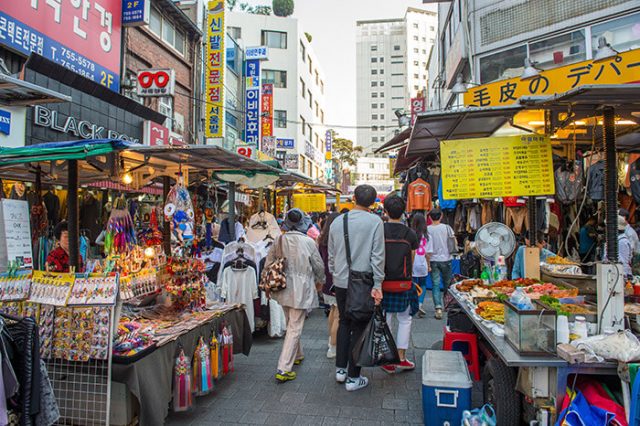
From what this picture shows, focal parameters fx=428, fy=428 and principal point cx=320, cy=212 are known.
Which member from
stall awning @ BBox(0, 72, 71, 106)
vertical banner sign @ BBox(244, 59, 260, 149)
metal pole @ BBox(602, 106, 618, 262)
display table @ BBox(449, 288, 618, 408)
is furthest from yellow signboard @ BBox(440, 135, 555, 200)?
vertical banner sign @ BBox(244, 59, 260, 149)

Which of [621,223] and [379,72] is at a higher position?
[379,72]

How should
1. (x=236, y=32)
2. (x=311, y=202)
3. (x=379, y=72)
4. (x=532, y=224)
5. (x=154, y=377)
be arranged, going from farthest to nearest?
(x=379, y=72) → (x=236, y=32) → (x=311, y=202) → (x=532, y=224) → (x=154, y=377)

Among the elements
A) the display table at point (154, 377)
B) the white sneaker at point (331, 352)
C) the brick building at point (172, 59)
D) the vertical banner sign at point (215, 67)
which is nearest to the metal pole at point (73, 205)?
the display table at point (154, 377)

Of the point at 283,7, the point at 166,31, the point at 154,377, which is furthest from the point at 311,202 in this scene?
the point at 283,7

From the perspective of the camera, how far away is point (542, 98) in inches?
141

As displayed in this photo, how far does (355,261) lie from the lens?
4816 mm

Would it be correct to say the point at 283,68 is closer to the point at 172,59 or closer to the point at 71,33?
the point at 172,59

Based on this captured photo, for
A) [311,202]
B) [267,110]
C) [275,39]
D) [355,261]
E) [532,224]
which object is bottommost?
[355,261]

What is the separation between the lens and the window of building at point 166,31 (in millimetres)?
14864

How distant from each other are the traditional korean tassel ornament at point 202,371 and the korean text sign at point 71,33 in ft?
25.4

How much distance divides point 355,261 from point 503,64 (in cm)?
996

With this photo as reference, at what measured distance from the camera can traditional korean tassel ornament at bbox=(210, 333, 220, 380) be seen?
493cm

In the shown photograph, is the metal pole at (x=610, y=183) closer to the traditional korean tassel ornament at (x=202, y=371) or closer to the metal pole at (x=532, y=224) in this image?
the metal pole at (x=532, y=224)

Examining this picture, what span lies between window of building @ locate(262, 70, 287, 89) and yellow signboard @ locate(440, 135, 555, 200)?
29.8 metres
